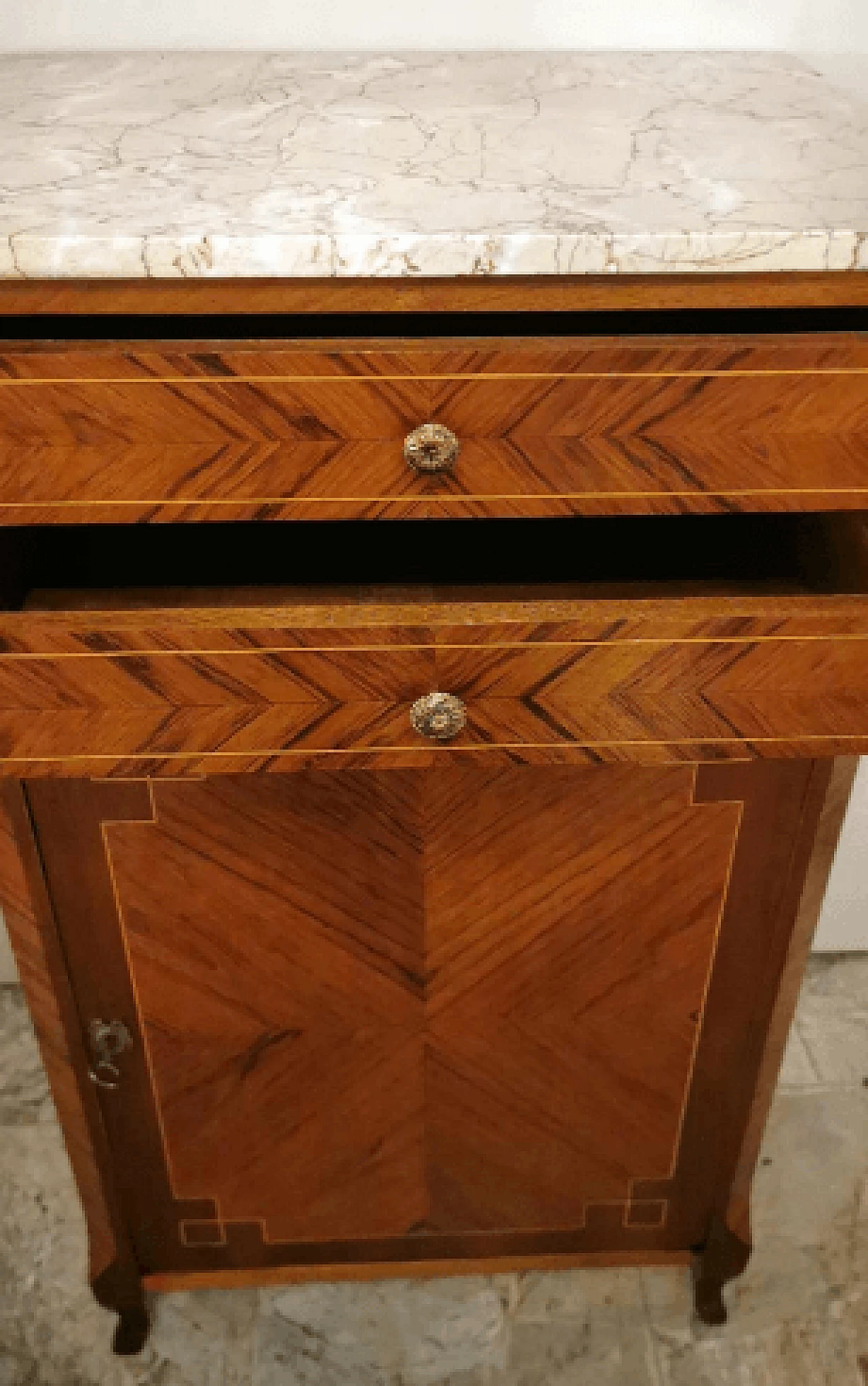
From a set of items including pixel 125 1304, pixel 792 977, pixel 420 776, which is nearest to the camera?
pixel 420 776

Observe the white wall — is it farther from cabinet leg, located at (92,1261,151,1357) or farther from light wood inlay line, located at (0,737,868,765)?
cabinet leg, located at (92,1261,151,1357)

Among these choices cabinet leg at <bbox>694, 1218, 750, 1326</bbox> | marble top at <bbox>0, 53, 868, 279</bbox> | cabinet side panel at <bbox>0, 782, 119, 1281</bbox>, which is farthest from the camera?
cabinet leg at <bbox>694, 1218, 750, 1326</bbox>

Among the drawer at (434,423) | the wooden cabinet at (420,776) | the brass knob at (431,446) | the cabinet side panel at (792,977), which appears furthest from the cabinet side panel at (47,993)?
the cabinet side panel at (792,977)

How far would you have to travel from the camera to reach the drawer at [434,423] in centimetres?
60

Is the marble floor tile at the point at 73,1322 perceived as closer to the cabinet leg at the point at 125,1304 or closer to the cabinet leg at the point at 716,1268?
the cabinet leg at the point at 125,1304

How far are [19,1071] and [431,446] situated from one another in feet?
3.44

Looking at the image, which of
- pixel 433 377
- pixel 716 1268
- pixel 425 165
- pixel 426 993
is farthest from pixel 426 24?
pixel 716 1268

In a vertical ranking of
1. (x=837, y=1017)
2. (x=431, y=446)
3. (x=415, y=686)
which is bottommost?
(x=837, y=1017)

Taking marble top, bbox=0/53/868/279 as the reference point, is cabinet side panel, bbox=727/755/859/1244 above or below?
below

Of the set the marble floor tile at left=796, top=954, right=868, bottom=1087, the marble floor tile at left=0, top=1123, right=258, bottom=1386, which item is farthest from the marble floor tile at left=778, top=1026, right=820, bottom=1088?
the marble floor tile at left=0, top=1123, right=258, bottom=1386

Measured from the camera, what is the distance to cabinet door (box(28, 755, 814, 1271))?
787 mm

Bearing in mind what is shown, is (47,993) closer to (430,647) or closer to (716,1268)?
(430,647)

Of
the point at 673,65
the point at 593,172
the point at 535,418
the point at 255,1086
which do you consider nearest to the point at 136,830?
the point at 255,1086

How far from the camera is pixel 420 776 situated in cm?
76
